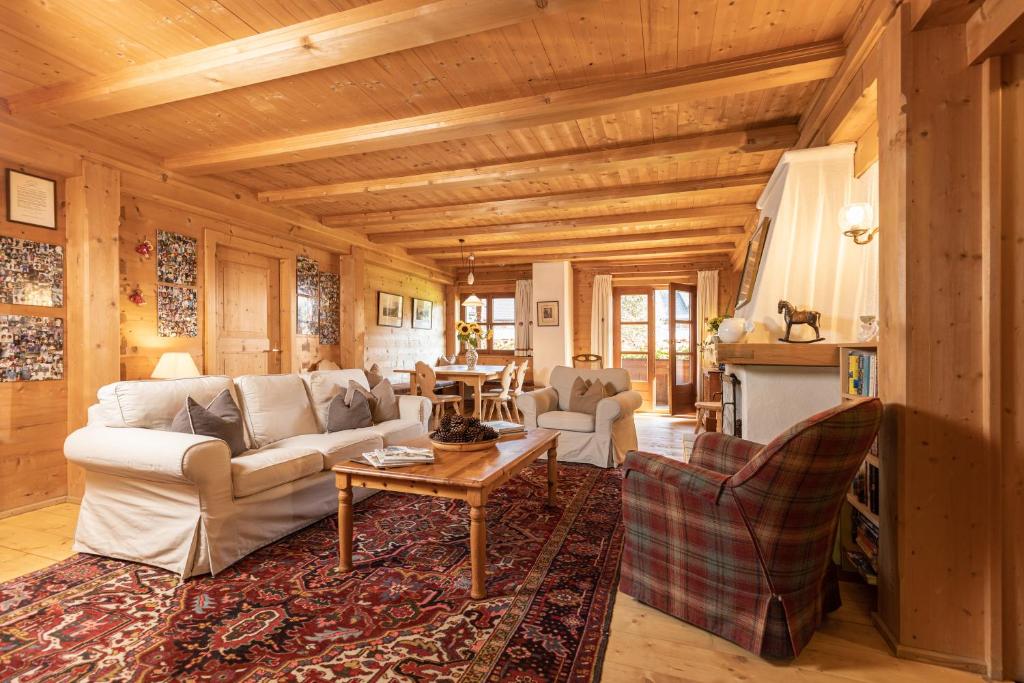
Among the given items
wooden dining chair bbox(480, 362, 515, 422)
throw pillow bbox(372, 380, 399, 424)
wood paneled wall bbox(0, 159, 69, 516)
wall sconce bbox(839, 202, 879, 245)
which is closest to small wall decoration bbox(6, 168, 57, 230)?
wood paneled wall bbox(0, 159, 69, 516)

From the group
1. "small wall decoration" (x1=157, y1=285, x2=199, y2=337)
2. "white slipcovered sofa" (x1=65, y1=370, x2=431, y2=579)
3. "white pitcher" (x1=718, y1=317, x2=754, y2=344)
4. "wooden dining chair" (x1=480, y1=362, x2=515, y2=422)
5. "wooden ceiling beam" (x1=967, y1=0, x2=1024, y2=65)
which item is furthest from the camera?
"wooden dining chair" (x1=480, y1=362, x2=515, y2=422)

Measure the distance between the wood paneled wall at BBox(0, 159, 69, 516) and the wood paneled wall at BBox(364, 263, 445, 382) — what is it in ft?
11.9

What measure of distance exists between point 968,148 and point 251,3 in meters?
2.87

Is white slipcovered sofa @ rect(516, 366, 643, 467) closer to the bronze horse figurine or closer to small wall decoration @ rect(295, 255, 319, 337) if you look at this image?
the bronze horse figurine

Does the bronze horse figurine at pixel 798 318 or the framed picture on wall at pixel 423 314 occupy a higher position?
the framed picture on wall at pixel 423 314

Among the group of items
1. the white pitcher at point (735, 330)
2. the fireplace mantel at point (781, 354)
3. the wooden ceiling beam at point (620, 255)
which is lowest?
the fireplace mantel at point (781, 354)

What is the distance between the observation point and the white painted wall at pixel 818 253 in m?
2.96

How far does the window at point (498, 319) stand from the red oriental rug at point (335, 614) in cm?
639

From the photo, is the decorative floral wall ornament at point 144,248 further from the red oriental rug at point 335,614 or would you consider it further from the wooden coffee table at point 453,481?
the wooden coffee table at point 453,481

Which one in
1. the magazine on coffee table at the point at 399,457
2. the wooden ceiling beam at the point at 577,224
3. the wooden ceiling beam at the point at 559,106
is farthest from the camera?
the wooden ceiling beam at the point at 577,224

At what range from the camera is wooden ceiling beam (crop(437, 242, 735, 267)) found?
7.42m

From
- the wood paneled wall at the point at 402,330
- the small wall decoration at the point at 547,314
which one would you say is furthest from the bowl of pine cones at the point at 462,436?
the small wall decoration at the point at 547,314

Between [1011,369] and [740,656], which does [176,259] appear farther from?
[1011,369]

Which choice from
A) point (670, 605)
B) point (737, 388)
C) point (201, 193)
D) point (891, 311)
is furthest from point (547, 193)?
point (670, 605)
